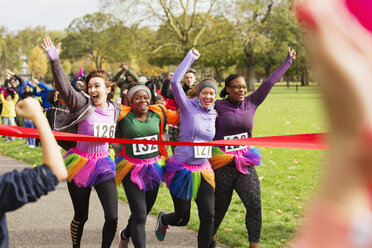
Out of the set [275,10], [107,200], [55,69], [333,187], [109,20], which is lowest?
[107,200]

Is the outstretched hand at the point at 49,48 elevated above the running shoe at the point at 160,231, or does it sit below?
above

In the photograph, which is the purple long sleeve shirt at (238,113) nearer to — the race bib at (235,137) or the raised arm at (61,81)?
the race bib at (235,137)

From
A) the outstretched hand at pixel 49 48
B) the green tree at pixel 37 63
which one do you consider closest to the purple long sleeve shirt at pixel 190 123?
the outstretched hand at pixel 49 48

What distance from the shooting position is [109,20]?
2672 centimetres

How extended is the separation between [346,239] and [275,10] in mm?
51441

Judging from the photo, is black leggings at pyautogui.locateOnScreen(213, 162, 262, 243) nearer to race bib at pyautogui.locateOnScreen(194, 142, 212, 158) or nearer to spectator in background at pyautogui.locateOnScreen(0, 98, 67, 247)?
race bib at pyautogui.locateOnScreen(194, 142, 212, 158)

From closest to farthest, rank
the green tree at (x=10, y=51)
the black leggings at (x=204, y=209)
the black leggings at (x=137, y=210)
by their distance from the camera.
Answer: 1. the black leggings at (x=137, y=210)
2. the black leggings at (x=204, y=209)
3. the green tree at (x=10, y=51)

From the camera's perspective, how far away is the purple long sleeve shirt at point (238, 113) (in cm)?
483

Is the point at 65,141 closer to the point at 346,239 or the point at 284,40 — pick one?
the point at 346,239

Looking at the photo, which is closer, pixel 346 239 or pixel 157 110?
pixel 346 239

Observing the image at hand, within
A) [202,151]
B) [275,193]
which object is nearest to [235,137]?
[202,151]

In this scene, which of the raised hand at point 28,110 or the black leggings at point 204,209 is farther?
the black leggings at point 204,209

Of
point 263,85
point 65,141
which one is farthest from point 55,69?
point 263,85

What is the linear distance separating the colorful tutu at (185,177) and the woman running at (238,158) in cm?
20
